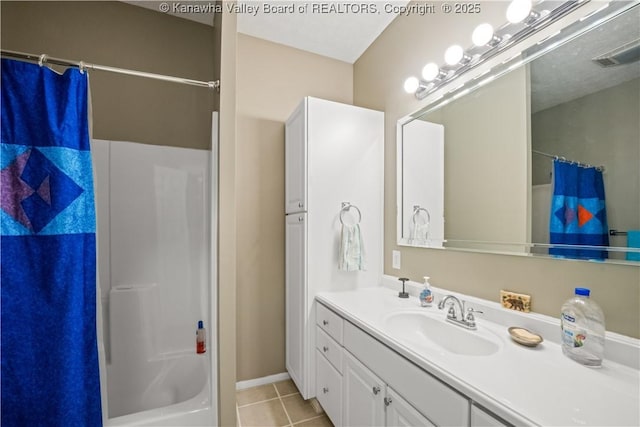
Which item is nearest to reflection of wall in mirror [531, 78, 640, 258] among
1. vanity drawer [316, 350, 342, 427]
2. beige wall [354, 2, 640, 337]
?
beige wall [354, 2, 640, 337]

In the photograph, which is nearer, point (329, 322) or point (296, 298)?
point (329, 322)

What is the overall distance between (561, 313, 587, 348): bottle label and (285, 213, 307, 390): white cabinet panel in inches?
49.1

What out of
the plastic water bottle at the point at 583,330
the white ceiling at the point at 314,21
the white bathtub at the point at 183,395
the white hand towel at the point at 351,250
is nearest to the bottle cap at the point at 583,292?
the plastic water bottle at the point at 583,330

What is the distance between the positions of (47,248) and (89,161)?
1.21 ft

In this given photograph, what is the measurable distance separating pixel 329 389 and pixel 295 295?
1.97 ft

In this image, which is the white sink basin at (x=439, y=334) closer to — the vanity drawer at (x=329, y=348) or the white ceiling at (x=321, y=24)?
the vanity drawer at (x=329, y=348)

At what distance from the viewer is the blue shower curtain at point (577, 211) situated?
925 millimetres

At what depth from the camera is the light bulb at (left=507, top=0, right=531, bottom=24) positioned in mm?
1068

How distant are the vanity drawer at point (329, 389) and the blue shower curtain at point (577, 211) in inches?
46.1

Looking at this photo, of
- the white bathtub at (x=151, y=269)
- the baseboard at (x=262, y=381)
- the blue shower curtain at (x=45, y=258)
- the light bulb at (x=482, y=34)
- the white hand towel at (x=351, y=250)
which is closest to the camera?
the blue shower curtain at (x=45, y=258)

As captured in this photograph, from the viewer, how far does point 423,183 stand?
1667mm

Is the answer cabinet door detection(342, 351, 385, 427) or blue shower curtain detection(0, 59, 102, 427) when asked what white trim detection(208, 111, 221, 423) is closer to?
blue shower curtain detection(0, 59, 102, 427)

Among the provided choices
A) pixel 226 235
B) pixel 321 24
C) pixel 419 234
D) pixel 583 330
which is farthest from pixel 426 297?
pixel 321 24

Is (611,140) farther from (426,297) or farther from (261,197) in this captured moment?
(261,197)
